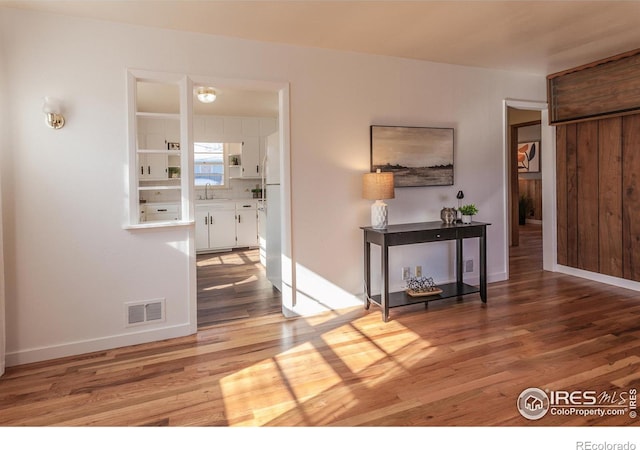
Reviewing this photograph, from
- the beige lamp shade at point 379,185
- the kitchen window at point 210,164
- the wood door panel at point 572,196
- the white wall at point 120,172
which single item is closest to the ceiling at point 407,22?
the white wall at point 120,172

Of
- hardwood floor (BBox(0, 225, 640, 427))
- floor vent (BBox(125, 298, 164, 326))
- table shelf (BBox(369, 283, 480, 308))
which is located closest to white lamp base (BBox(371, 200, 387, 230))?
table shelf (BBox(369, 283, 480, 308))

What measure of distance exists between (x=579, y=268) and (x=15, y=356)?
5760 millimetres

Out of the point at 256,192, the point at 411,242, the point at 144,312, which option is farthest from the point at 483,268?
the point at 256,192

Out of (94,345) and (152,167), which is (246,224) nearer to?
(152,167)

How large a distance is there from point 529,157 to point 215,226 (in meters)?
8.13

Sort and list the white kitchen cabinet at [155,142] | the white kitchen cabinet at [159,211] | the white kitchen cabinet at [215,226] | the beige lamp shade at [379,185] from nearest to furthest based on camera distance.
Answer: the beige lamp shade at [379,185] < the white kitchen cabinet at [159,211] < the white kitchen cabinet at [155,142] < the white kitchen cabinet at [215,226]

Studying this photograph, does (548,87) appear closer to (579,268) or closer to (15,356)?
(579,268)

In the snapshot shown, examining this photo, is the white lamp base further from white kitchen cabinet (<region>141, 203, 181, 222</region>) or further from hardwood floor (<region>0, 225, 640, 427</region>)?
white kitchen cabinet (<region>141, 203, 181, 222</region>)

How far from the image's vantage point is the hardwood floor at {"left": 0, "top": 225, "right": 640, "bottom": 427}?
6.73ft

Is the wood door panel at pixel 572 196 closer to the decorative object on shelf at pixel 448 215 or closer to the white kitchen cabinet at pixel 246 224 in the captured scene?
the decorative object on shelf at pixel 448 215

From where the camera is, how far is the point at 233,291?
14.6 feet

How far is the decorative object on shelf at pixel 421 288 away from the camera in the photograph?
12.1 ft
